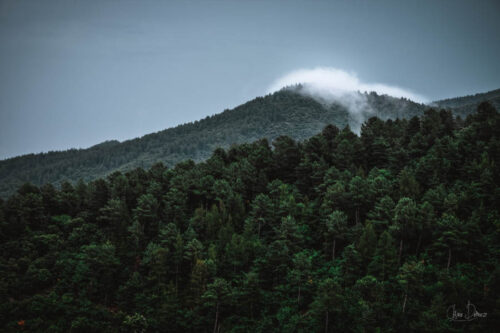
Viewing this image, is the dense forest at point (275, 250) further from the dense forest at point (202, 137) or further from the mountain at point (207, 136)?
the mountain at point (207, 136)

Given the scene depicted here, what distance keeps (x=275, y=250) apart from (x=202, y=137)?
13343 centimetres

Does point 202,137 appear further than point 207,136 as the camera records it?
No

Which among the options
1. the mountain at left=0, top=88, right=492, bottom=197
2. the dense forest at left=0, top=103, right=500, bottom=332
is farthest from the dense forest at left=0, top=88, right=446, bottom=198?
the dense forest at left=0, top=103, right=500, bottom=332

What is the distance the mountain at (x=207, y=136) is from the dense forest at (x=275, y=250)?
89.5 meters

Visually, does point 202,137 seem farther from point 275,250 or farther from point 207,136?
point 275,250

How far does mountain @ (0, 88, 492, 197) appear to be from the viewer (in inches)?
6048

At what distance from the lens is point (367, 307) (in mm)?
33531

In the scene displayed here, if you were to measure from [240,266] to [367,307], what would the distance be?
17.0m

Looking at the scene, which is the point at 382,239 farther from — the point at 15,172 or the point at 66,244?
the point at 15,172

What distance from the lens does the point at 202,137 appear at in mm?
171625
